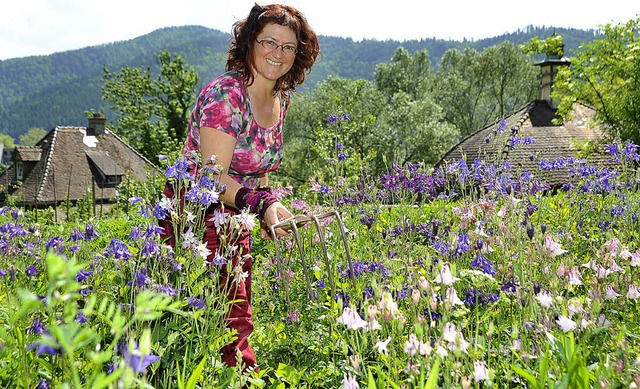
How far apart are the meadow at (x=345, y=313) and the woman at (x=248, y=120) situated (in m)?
0.21

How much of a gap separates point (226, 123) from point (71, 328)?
2.23 meters

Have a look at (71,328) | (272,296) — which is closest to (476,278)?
(71,328)

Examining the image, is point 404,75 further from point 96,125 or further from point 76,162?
point 76,162

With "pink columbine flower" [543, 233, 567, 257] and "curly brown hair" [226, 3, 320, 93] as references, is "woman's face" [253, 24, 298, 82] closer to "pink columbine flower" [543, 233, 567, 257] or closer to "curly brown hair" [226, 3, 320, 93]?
"curly brown hair" [226, 3, 320, 93]

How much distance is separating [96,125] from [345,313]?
37560mm

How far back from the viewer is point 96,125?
36125 millimetres

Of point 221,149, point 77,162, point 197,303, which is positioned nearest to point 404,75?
point 77,162

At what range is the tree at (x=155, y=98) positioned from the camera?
111 ft

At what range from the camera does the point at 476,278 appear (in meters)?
2.22

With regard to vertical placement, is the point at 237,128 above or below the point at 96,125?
above

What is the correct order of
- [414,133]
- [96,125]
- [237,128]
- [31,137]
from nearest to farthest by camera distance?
[237,128] → [414,133] → [96,125] → [31,137]

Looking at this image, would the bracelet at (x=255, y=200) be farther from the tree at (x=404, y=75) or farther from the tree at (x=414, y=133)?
the tree at (x=404, y=75)

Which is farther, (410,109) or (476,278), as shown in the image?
(410,109)

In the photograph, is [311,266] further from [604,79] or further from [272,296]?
[604,79]
